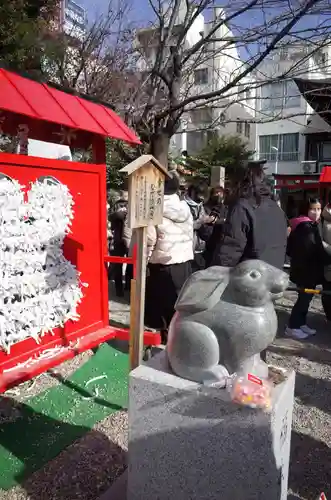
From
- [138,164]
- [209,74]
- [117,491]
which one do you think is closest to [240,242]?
[138,164]

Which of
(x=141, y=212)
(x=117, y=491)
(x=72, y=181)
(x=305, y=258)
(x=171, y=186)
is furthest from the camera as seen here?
(x=305, y=258)

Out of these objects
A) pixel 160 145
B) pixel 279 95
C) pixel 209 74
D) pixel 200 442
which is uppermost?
pixel 209 74

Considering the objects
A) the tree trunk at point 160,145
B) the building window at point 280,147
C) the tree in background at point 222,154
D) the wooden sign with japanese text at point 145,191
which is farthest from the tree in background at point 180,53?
the building window at point 280,147

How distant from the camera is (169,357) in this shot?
1.98 m

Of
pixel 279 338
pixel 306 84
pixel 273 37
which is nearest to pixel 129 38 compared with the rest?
pixel 273 37

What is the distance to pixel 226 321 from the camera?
185cm

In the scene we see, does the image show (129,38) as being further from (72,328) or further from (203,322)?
(203,322)

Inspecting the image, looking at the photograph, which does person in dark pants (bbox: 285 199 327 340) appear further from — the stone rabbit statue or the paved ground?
the stone rabbit statue

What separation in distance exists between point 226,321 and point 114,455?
1265mm

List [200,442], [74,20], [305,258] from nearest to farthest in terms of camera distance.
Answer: [200,442] < [305,258] < [74,20]

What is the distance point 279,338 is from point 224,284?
10.00 ft

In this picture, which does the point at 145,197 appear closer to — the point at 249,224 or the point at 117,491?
the point at 249,224

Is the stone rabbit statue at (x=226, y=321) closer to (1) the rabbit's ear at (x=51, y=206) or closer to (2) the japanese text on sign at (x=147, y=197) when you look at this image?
(2) the japanese text on sign at (x=147, y=197)

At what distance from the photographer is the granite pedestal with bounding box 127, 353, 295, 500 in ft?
5.62
